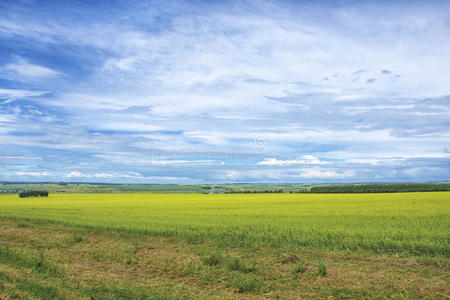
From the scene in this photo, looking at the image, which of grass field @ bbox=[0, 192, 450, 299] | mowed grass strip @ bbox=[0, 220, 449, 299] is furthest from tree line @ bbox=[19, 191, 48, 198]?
mowed grass strip @ bbox=[0, 220, 449, 299]

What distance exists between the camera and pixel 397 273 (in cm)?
1014

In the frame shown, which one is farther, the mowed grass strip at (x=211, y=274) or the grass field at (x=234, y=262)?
the grass field at (x=234, y=262)

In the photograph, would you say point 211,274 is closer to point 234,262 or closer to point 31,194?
point 234,262

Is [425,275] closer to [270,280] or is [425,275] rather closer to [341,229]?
[270,280]

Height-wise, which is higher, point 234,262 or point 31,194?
point 234,262

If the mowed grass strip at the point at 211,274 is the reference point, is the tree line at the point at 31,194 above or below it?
below

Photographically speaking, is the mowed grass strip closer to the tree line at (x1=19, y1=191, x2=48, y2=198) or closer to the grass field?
the grass field

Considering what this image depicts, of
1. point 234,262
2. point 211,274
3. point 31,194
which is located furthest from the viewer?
point 31,194

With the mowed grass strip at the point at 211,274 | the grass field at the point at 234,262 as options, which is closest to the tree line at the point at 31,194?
the grass field at the point at 234,262

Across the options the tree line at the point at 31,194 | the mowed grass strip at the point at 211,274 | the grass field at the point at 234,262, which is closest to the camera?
the mowed grass strip at the point at 211,274

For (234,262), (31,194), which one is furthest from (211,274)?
(31,194)

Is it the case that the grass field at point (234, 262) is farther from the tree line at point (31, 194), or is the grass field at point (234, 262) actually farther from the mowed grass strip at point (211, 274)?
the tree line at point (31, 194)

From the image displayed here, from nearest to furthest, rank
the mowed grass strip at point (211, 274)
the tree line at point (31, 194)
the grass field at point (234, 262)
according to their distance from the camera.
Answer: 1. the mowed grass strip at point (211, 274)
2. the grass field at point (234, 262)
3. the tree line at point (31, 194)

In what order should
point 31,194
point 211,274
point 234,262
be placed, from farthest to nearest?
point 31,194, point 234,262, point 211,274
